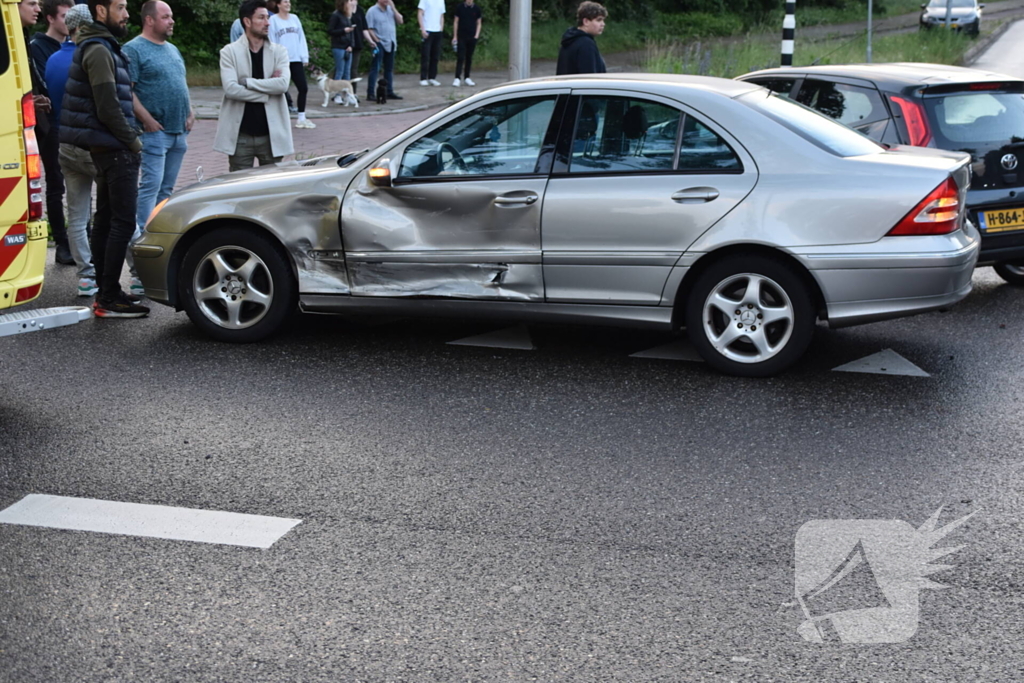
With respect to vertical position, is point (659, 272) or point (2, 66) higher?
point (2, 66)

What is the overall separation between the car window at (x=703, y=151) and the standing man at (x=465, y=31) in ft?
55.2

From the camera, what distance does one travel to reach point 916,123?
7414mm

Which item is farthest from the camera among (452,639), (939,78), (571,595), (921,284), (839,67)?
(839,67)

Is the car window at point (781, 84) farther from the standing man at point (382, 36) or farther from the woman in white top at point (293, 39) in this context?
the standing man at point (382, 36)

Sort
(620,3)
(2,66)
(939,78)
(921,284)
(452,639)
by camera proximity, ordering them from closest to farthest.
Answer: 1. (452,639)
2. (2,66)
3. (921,284)
4. (939,78)
5. (620,3)

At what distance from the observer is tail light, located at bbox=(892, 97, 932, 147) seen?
7.38 meters

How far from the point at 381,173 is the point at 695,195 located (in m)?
1.68

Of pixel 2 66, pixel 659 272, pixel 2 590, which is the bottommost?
pixel 2 590

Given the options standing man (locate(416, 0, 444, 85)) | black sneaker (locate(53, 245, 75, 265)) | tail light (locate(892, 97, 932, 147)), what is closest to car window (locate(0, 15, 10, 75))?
black sneaker (locate(53, 245, 75, 265))

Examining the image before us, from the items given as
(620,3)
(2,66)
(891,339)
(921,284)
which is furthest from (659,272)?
(620,3)

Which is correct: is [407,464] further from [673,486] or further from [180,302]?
[180,302]

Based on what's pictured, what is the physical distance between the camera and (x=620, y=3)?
37.6 meters

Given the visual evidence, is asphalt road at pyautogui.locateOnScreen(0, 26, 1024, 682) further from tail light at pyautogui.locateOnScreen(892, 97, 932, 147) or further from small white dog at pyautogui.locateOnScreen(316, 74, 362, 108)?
small white dog at pyautogui.locateOnScreen(316, 74, 362, 108)

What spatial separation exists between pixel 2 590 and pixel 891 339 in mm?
4985
